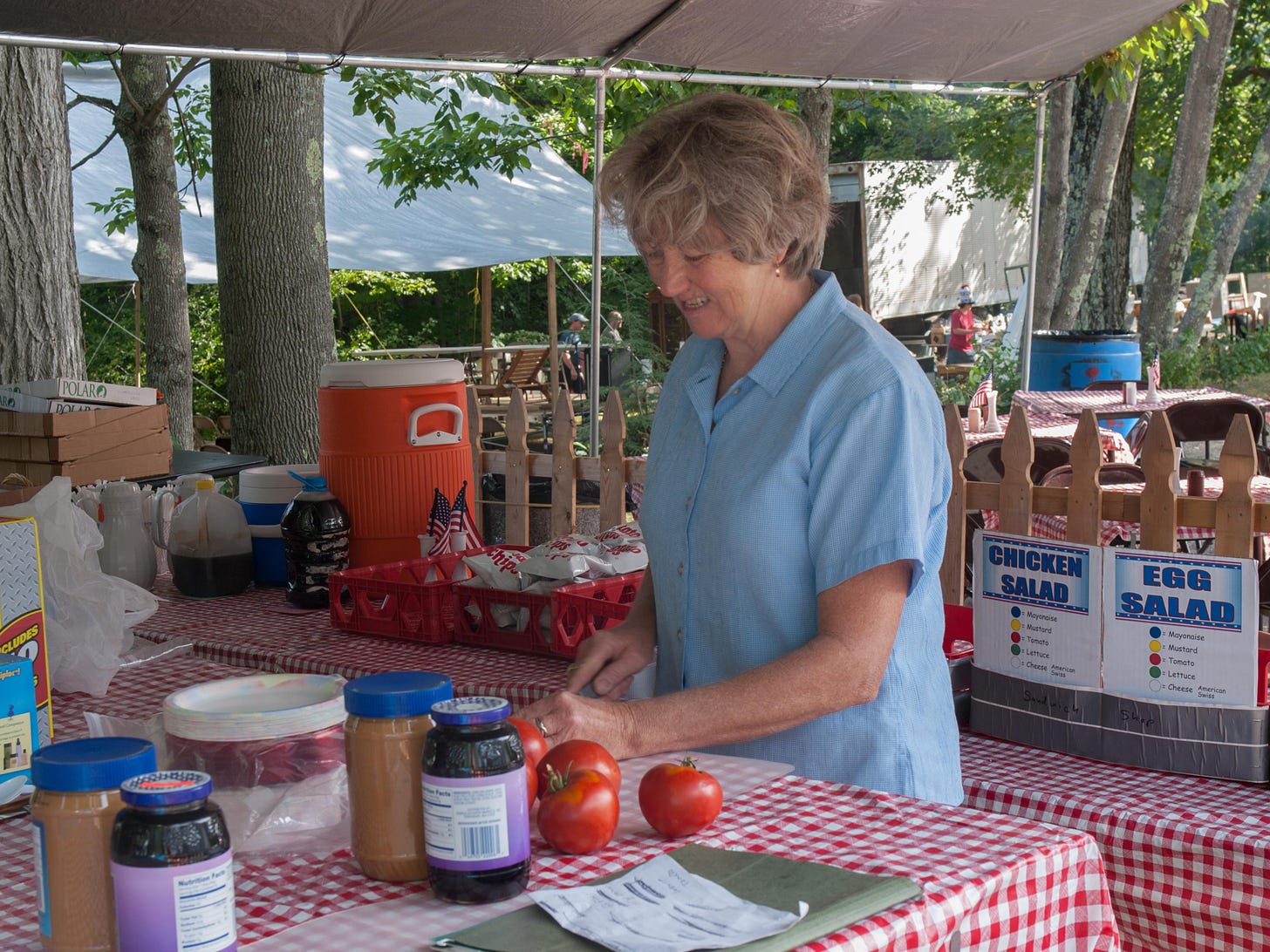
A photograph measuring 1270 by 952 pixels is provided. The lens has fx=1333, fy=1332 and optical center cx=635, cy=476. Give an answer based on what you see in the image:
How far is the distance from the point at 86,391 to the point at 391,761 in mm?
3479

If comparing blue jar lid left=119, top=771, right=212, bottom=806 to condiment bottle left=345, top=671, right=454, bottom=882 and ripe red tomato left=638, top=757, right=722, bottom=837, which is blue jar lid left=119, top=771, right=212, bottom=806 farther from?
ripe red tomato left=638, top=757, right=722, bottom=837

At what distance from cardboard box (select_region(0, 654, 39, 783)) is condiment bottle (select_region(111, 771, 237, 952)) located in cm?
70

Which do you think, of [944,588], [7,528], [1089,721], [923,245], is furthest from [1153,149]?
[7,528]

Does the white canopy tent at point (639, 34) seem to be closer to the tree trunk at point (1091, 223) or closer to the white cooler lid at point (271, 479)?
the white cooler lid at point (271, 479)

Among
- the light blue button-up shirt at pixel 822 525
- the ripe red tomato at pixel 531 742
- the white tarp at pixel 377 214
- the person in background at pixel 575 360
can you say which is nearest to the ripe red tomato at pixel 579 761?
the ripe red tomato at pixel 531 742

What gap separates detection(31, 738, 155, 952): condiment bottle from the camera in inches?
46.5

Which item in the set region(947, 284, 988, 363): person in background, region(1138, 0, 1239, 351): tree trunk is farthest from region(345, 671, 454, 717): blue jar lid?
region(947, 284, 988, 363): person in background

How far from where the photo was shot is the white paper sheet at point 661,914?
4.09 ft

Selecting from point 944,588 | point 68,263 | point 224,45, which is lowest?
point 944,588

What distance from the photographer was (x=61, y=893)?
3.97ft

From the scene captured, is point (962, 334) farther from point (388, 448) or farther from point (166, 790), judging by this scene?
point (166, 790)

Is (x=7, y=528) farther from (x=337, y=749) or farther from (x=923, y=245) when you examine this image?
(x=923, y=245)

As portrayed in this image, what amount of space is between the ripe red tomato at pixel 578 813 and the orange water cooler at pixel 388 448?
1903 millimetres

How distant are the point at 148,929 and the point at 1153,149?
2215cm
